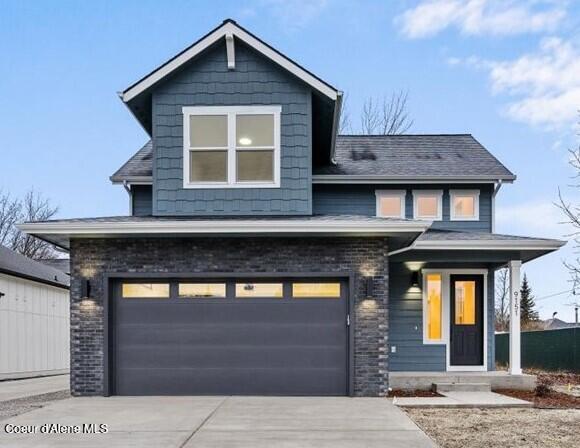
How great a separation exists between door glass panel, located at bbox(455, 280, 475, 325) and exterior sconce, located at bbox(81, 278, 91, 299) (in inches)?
295

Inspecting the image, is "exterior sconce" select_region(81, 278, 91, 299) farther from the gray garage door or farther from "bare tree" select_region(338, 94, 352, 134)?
"bare tree" select_region(338, 94, 352, 134)

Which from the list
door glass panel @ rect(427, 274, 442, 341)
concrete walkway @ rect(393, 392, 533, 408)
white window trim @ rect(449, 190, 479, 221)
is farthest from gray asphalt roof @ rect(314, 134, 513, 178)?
concrete walkway @ rect(393, 392, 533, 408)

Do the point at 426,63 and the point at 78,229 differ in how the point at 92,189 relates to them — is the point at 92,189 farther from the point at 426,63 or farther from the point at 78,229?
the point at 78,229

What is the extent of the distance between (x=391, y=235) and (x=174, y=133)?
4423 millimetres

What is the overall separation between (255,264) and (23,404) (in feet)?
15.0

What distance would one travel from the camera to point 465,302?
1267 cm

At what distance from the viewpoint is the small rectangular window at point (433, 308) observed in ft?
41.2

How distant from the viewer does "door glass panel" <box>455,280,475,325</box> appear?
12641 millimetres

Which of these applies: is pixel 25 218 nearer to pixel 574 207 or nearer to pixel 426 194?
pixel 426 194

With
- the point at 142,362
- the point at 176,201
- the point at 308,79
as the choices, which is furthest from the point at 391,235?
the point at 142,362

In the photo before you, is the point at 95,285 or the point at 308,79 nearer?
the point at 95,285

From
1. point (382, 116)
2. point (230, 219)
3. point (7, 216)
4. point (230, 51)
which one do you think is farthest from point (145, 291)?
point (7, 216)

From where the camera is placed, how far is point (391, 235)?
9836 mm

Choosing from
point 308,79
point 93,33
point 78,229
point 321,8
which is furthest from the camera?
point 93,33
